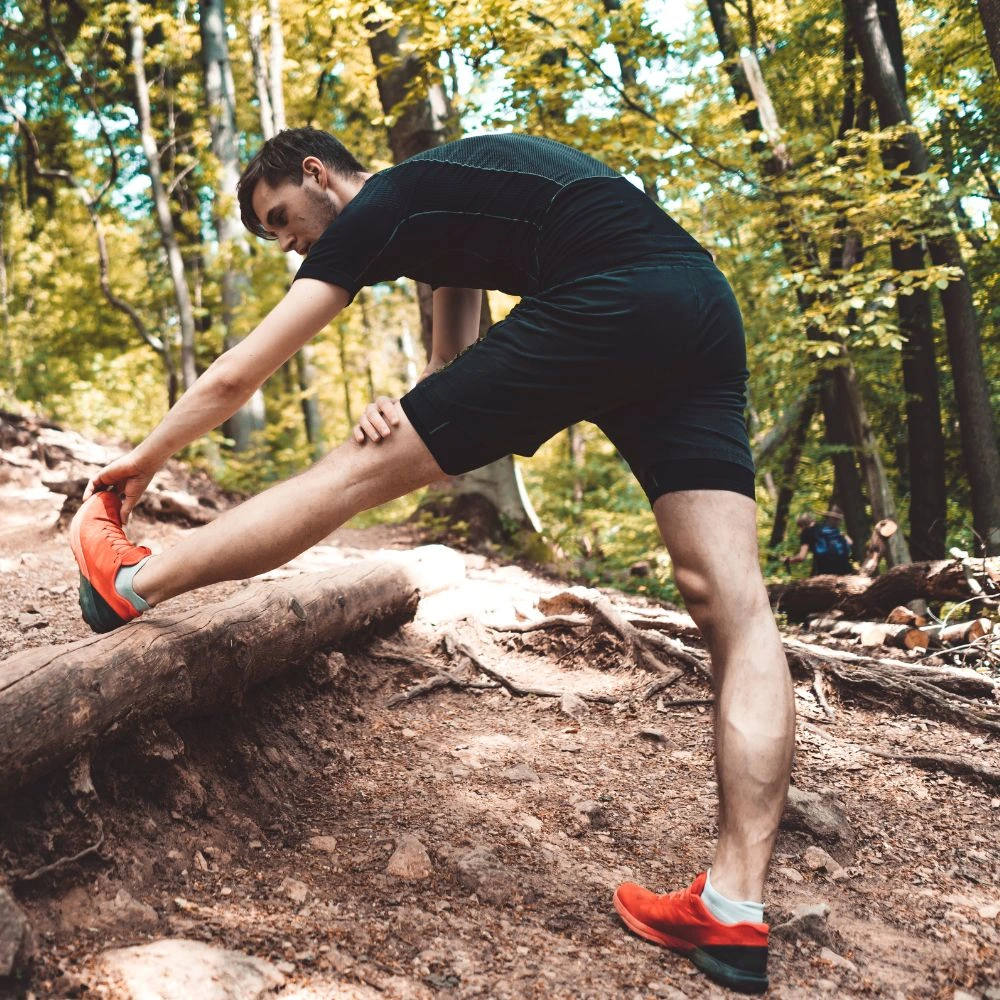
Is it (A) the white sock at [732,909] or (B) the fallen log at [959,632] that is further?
(B) the fallen log at [959,632]

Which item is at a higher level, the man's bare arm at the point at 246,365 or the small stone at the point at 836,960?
the man's bare arm at the point at 246,365

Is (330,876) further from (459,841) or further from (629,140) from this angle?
(629,140)

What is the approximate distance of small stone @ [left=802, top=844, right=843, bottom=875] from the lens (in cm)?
222

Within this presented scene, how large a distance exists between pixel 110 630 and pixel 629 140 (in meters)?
6.93

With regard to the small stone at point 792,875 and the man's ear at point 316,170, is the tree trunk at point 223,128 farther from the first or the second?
the small stone at point 792,875

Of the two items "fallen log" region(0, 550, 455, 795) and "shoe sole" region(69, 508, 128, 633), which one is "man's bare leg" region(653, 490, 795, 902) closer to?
"fallen log" region(0, 550, 455, 795)

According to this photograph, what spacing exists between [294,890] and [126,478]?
1.22 m

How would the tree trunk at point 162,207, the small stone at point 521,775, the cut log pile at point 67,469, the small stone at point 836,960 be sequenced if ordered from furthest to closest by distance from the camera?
the tree trunk at point 162,207
the cut log pile at point 67,469
the small stone at point 521,775
the small stone at point 836,960

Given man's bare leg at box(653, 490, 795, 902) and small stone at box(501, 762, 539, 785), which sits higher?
man's bare leg at box(653, 490, 795, 902)

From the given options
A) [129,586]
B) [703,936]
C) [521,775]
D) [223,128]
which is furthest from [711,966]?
[223,128]

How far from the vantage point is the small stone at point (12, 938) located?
4.23 ft

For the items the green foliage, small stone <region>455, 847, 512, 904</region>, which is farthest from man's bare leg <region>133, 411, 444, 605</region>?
the green foliage

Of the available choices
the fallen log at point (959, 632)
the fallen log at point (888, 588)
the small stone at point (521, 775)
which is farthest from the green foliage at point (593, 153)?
the small stone at point (521, 775)

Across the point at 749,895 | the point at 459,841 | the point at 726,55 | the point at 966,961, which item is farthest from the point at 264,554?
the point at 726,55
